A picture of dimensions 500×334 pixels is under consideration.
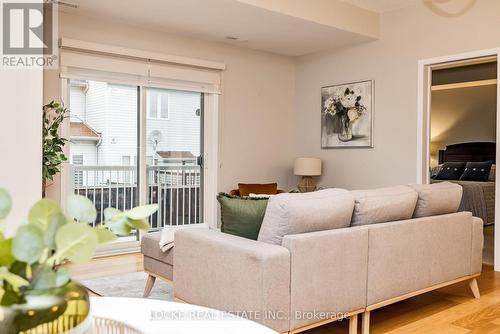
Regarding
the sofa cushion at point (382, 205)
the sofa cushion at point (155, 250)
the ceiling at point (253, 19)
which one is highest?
the ceiling at point (253, 19)

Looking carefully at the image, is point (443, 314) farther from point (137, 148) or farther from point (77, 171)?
point (77, 171)

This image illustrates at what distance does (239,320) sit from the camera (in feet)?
3.77

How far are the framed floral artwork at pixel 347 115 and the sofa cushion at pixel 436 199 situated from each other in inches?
85.5

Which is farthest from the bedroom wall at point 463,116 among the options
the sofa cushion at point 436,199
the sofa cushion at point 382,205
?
the sofa cushion at point 382,205

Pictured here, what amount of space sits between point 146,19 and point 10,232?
295 cm

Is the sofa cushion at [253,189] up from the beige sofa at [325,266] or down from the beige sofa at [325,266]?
up

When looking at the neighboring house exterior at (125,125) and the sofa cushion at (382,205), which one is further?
the neighboring house exterior at (125,125)

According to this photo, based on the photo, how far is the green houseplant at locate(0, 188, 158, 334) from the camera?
0.68m

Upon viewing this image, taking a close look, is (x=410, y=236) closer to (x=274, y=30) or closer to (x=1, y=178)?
(x=1, y=178)

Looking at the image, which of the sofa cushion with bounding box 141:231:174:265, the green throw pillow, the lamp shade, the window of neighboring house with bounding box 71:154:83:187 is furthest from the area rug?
the lamp shade

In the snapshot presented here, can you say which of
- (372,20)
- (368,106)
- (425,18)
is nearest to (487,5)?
(425,18)

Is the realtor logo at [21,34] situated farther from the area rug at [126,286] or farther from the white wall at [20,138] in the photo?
the area rug at [126,286]

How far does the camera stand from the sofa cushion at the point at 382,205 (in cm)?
256

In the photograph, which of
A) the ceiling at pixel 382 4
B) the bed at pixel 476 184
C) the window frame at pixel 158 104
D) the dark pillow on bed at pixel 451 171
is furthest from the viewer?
the dark pillow on bed at pixel 451 171
